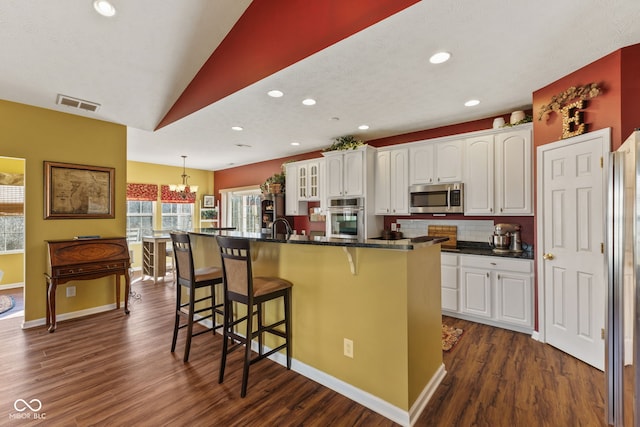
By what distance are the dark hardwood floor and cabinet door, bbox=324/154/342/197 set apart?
2840 mm

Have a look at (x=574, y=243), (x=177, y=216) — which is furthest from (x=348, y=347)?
(x=177, y=216)

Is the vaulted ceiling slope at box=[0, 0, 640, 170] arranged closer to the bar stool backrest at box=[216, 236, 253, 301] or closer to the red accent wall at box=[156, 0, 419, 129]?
the red accent wall at box=[156, 0, 419, 129]

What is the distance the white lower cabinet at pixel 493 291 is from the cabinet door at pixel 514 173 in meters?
0.66

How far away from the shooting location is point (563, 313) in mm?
2740

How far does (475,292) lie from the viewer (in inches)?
Result: 134

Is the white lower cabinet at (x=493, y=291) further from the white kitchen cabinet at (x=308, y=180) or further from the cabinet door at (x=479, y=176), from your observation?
the white kitchen cabinet at (x=308, y=180)

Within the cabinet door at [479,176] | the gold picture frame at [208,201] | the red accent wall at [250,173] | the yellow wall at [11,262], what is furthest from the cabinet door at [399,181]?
the yellow wall at [11,262]

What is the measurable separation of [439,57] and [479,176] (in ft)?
6.16

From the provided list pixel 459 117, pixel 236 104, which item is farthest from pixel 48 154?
pixel 459 117

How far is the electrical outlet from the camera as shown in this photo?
2066mm

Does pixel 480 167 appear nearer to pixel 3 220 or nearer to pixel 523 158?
pixel 523 158

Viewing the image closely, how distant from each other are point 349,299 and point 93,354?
262cm

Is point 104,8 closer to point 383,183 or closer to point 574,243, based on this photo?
point 383,183

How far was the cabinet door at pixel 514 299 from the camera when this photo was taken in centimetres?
309
